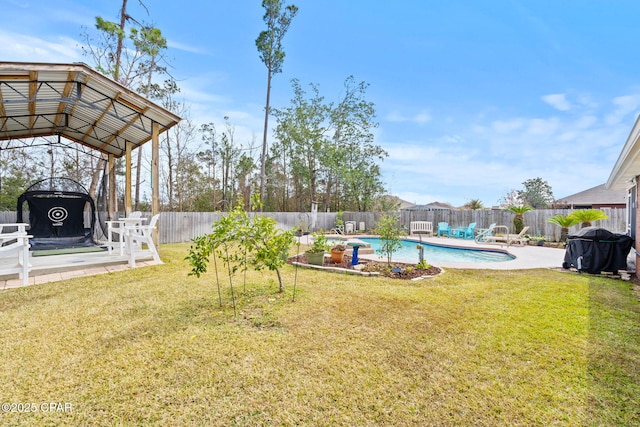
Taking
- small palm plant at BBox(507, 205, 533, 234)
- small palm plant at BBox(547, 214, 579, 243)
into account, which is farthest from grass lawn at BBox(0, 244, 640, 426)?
small palm plant at BBox(507, 205, 533, 234)

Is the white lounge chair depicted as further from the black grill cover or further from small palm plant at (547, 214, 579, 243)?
the black grill cover

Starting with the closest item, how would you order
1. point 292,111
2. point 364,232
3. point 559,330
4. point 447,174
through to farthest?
1. point 559,330
2. point 364,232
3. point 292,111
4. point 447,174

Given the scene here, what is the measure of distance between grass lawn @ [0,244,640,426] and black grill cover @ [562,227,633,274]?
2262mm

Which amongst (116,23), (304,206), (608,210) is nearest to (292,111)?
(304,206)

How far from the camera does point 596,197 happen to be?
23109mm

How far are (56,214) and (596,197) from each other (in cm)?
3182

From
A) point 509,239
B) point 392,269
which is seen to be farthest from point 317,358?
point 509,239

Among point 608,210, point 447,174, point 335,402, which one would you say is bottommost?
point 335,402

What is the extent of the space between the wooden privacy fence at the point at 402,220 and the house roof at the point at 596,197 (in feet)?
38.5

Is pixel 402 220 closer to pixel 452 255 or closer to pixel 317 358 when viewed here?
pixel 452 255

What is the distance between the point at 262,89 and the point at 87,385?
1781 cm

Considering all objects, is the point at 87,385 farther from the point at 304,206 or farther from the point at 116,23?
the point at 304,206

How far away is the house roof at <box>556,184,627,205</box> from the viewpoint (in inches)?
867

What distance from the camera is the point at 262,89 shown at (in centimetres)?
1762
